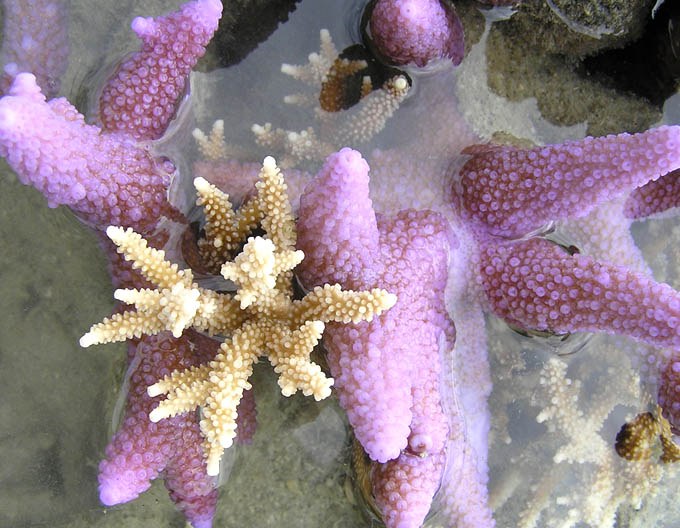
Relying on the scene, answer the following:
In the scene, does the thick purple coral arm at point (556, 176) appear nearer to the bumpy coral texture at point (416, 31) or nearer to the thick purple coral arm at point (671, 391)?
the bumpy coral texture at point (416, 31)

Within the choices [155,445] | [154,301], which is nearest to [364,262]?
[154,301]

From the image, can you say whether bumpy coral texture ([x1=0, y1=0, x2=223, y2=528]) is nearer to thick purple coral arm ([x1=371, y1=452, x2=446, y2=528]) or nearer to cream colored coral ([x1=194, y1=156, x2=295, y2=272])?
cream colored coral ([x1=194, y1=156, x2=295, y2=272])

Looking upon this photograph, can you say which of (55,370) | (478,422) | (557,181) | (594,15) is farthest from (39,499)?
(594,15)

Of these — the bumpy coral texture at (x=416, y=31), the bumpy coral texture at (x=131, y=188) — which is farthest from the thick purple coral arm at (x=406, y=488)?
the bumpy coral texture at (x=416, y=31)

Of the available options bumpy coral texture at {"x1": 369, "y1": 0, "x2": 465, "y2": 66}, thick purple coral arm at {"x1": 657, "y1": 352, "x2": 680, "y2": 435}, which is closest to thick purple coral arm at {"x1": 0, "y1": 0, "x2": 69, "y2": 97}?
bumpy coral texture at {"x1": 369, "y1": 0, "x2": 465, "y2": 66}

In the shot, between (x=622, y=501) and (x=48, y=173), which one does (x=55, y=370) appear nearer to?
(x=48, y=173)
